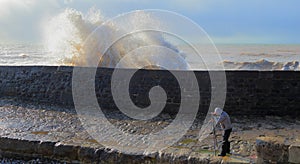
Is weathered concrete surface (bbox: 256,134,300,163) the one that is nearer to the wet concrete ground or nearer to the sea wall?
the wet concrete ground

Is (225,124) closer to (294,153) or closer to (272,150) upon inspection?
(272,150)

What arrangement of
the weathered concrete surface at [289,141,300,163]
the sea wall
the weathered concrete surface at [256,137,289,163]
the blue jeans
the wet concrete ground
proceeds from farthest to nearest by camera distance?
the sea wall → the wet concrete ground → the blue jeans → the weathered concrete surface at [256,137,289,163] → the weathered concrete surface at [289,141,300,163]

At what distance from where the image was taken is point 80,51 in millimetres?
16719

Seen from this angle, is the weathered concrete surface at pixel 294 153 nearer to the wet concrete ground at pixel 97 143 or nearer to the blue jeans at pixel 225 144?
the wet concrete ground at pixel 97 143

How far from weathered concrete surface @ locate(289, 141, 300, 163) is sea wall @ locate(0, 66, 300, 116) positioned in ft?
12.8

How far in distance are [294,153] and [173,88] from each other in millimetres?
4540

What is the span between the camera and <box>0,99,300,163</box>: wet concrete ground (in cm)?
460

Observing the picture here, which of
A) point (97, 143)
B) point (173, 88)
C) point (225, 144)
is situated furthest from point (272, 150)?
point (173, 88)

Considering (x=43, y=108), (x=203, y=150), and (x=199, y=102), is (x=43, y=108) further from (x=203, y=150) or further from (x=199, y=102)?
(x=203, y=150)

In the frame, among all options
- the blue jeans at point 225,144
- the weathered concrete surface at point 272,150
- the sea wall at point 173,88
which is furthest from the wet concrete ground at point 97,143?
the sea wall at point 173,88

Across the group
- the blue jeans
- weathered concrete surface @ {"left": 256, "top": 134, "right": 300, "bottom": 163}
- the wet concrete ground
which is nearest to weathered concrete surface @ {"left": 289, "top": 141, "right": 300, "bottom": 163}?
weathered concrete surface @ {"left": 256, "top": 134, "right": 300, "bottom": 163}

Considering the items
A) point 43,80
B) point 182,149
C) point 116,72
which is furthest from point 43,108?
point 182,149

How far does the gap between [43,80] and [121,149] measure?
531cm

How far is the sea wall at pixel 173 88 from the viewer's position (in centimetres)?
730
